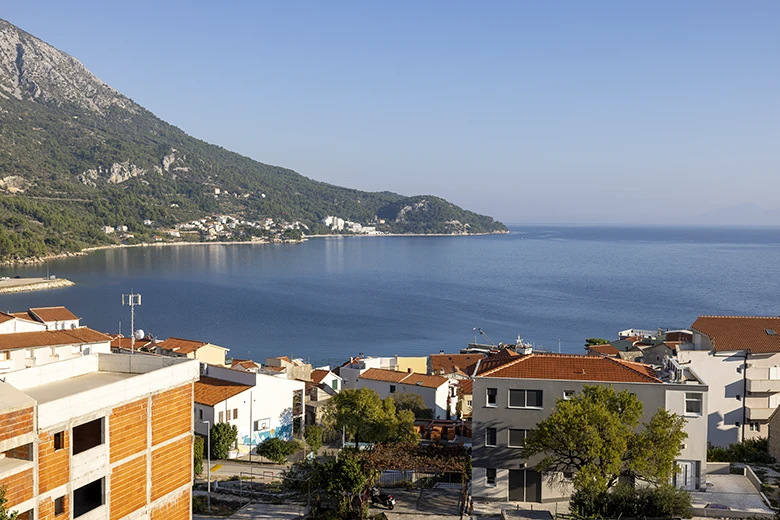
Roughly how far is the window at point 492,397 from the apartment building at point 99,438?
5.72m

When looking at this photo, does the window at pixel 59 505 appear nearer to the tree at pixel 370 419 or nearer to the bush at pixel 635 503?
the bush at pixel 635 503

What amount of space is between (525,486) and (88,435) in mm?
7499

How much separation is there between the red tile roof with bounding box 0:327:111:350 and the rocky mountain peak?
126018mm

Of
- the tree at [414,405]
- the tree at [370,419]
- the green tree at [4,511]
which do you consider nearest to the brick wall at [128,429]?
the green tree at [4,511]

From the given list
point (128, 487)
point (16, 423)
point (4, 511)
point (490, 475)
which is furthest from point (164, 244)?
point (4, 511)

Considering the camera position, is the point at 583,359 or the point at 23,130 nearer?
the point at 583,359

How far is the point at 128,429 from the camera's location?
7.47m

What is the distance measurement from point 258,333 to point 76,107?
12882 cm

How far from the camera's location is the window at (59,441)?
6.62m

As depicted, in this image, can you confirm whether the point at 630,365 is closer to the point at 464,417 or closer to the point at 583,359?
the point at 583,359

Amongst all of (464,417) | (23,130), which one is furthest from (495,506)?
(23,130)

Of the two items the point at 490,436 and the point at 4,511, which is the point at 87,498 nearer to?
the point at 4,511

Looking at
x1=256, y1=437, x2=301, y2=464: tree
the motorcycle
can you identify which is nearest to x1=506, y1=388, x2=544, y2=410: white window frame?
the motorcycle

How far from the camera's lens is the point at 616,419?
1081cm
